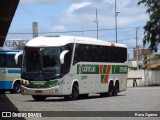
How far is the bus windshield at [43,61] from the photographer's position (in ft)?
79.6

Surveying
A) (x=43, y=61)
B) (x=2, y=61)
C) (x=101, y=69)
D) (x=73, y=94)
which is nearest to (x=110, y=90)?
(x=101, y=69)

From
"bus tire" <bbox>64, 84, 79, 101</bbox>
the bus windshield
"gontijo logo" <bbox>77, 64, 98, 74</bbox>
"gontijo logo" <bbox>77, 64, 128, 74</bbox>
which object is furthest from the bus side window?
"bus tire" <bbox>64, 84, 79, 101</bbox>

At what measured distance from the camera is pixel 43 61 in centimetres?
2436

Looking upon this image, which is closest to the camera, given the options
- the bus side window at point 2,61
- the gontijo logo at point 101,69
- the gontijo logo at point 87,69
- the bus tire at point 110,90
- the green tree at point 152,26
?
the gontijo logo at point 87,69

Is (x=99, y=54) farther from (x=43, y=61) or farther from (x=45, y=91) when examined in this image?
(x=45, y=91)

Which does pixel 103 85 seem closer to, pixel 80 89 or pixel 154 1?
pixel 80 89

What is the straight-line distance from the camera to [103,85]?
29203 millimetres

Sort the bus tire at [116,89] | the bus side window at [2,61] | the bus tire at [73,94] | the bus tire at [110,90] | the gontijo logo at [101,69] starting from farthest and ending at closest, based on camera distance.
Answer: the bus side window at [2,61] → the bus tire at [116,89] → the bus tire at [110,90] → the gontijo logo at [101,69] → the bus tire at [73,94]

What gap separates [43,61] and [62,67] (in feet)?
3.34

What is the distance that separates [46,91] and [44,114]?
802 centimetres

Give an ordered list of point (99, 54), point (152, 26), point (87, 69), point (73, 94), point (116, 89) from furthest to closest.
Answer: point (152, 26) → point (116, 89) → point (99, 54) → point (87, 69) → point (73, 94)

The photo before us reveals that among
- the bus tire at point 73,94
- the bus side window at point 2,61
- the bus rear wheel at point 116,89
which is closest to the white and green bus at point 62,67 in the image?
the bus tire at point 73,94

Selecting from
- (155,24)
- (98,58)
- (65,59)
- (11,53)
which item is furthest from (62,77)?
(155,24)

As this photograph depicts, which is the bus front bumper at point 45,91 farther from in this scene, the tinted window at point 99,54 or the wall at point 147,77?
the wall at point 147,77
